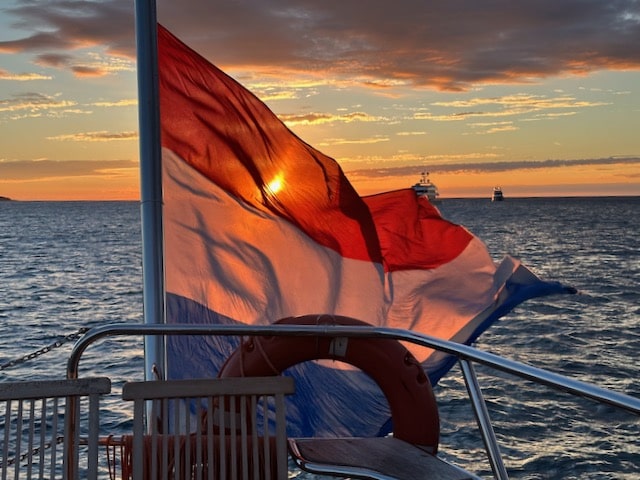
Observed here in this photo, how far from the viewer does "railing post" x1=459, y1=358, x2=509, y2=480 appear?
3182 mm

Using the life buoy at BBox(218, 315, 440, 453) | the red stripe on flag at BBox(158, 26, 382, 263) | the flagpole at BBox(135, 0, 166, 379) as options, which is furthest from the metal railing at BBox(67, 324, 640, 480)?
the red stripe on flag at BBox(158, 26, 382, 263)

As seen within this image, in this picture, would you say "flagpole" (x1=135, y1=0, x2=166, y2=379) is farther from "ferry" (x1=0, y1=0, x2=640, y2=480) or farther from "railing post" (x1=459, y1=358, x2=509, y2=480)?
"railing post" (x1=459, y1=358, x2=509, y2=480)

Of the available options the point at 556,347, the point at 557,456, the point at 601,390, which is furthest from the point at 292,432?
the point at 556,347

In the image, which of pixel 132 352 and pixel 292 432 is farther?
pixel 132 352

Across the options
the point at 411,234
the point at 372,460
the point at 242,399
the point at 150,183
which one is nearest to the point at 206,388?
the point at 242,399

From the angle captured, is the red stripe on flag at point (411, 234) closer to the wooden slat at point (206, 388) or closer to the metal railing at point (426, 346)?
the metal railing at point (426, 346)

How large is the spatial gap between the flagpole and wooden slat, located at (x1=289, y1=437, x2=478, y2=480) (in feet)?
3.40

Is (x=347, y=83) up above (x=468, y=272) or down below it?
above

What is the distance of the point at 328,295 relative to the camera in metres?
5.71

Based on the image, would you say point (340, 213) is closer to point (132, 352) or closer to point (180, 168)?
point (180, 168)

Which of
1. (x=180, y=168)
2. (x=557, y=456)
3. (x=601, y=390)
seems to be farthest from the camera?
(x=557, y=456)

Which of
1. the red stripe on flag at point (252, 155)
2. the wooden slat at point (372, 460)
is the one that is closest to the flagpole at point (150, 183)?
the red stripe on flag at point (252, 155)

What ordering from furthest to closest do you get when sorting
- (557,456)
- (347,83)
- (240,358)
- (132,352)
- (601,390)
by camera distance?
(347,83), (132,352), (557,456), (240,358), (601,390)

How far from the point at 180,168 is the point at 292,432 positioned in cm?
184
